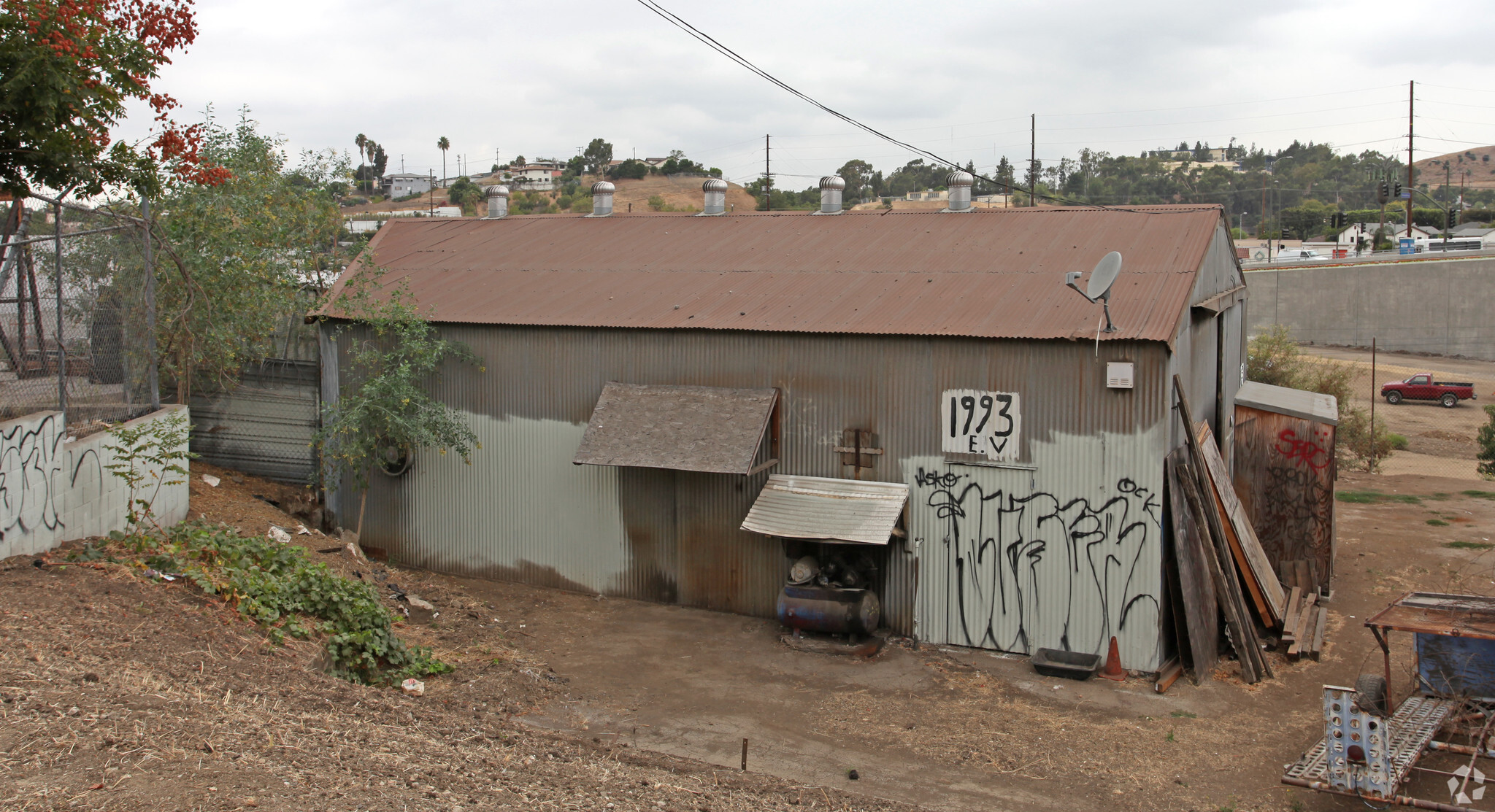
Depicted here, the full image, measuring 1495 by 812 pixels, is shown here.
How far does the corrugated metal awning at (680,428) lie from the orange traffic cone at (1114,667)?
168 inches

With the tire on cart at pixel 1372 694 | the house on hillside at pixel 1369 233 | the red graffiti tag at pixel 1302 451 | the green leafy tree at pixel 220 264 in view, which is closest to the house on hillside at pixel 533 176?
the house on hillside at pixel 1369 233

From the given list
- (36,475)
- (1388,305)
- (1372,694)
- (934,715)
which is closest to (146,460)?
(36,475)

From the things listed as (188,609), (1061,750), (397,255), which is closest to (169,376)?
(397,255)

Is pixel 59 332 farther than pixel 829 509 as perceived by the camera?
No

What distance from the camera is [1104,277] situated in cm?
1051

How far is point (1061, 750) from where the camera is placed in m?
8.87

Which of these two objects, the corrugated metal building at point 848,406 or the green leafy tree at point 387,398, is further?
the green leafy tree at point 387,398

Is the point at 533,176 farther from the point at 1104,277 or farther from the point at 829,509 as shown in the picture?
the point at 1104,277

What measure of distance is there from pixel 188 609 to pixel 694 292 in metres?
7.08

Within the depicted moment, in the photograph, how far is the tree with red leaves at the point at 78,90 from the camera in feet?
33.0

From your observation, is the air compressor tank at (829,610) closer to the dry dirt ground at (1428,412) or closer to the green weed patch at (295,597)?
the green weed patch at (295,597)

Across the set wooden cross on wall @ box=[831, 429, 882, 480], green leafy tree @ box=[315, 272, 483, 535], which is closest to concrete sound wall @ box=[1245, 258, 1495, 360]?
wooden cross on wall @ box=[831, 429, 882, 480]

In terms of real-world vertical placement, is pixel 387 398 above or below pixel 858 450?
above

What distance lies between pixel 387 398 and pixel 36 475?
13.7 feet
